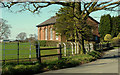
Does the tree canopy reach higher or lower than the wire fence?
higher

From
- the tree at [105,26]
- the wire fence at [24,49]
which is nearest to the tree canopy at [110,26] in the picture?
the tree at [105,26]

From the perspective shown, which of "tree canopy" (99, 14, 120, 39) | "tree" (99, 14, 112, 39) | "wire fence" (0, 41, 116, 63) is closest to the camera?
"wire fence" (0, 41, 116, 63)

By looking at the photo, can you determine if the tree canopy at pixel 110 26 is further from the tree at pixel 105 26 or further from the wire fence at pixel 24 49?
the wire fence at pixel 24 49

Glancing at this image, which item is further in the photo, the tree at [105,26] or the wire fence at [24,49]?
the tree at [105,26]

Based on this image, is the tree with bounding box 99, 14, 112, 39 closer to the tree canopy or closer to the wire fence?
the tree canopy

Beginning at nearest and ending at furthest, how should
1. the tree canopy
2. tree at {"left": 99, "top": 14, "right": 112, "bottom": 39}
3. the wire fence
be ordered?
the wire fence → the tree canopy → tree at {"left": 99, "top": 14, "right": 112, "bottom": 39}

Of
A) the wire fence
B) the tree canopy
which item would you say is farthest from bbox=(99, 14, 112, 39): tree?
the wire fence

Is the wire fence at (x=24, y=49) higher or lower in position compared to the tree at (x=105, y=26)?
lower

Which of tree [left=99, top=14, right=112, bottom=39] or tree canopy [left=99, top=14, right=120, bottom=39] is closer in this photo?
tree canopy [left=99, top=14, right=120, bottom=39]

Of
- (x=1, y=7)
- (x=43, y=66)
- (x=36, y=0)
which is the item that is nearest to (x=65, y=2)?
(x=36, y=0)

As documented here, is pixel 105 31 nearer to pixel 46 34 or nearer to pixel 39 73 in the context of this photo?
pixel 46 34

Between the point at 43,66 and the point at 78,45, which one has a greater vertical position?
the point at 78,45

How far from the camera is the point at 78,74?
7.84m

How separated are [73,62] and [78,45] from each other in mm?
5762
